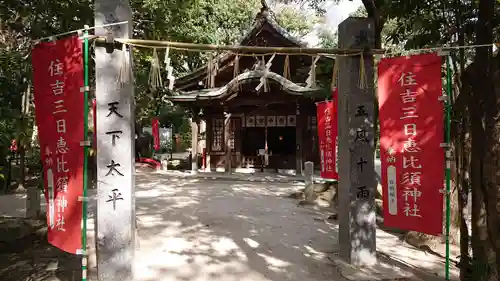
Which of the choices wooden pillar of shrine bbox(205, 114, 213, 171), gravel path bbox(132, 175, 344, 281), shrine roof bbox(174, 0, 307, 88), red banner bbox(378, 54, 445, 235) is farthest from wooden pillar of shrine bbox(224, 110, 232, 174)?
red banner bbox(378, 54, 445, 235)

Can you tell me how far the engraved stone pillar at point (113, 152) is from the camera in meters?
4.50

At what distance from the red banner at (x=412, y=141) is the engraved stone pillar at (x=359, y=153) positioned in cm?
30

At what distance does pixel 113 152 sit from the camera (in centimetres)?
453

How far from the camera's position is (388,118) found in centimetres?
493

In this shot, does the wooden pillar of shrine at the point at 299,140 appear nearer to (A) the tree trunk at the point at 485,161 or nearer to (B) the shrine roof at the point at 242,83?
(B) the shrine roof at the point at 242,83

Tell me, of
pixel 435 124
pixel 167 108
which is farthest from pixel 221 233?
pixel 167 108

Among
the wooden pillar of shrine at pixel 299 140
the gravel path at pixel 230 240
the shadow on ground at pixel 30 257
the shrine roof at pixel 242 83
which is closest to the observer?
the gravel path at pixel 230 240

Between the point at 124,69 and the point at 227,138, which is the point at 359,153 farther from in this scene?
the point at 227,138

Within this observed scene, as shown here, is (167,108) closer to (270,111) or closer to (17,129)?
(270,111)

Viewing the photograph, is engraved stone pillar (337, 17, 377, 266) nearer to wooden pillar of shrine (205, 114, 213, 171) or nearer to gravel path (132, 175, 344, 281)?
gravel path (132, 175, 344, 281)

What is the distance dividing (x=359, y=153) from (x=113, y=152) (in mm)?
3523

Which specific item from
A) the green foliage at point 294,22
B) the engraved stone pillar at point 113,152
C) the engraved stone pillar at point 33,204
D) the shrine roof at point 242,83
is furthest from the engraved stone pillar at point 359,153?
the green foliage at point 294,22

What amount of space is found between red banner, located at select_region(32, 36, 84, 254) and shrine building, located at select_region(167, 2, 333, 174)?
39.5 ft

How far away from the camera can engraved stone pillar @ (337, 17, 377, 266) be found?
5254mm
